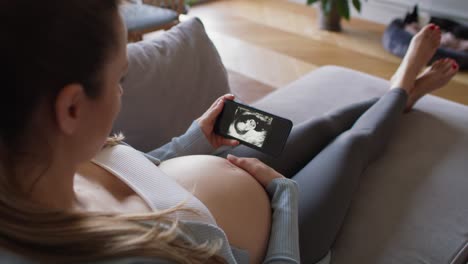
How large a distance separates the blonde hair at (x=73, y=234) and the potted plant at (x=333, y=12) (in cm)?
244

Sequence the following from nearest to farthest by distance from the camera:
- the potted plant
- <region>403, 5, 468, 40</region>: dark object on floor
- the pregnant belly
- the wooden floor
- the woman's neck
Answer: the woman's neck
the pregnant belly
the wooden floor
<region>403, 5, 468, 40</region>: dark object on floor
the potted plant

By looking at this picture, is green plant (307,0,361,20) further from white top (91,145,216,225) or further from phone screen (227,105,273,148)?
white top (91,145,216,225)

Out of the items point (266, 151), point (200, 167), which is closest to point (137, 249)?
point (200, 167)

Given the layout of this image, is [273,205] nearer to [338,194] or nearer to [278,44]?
[338,194]

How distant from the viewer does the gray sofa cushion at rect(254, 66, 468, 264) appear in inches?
38.1

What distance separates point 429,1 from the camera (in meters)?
2.90

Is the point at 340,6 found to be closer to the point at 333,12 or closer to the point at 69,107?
the point at 333,12

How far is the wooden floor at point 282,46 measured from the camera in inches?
94.1

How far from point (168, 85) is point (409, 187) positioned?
684 mm

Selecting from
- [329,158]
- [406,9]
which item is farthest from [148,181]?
[406,9]

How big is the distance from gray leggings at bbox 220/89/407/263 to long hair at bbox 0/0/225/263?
13.9 inches

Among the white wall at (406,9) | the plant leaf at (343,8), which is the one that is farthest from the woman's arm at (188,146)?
the white wall at (406,9)

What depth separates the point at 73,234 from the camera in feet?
1.87

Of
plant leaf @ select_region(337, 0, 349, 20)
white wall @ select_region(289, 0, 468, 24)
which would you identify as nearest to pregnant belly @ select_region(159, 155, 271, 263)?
plant leaf @ select_region(337, 0, 349, 20)
